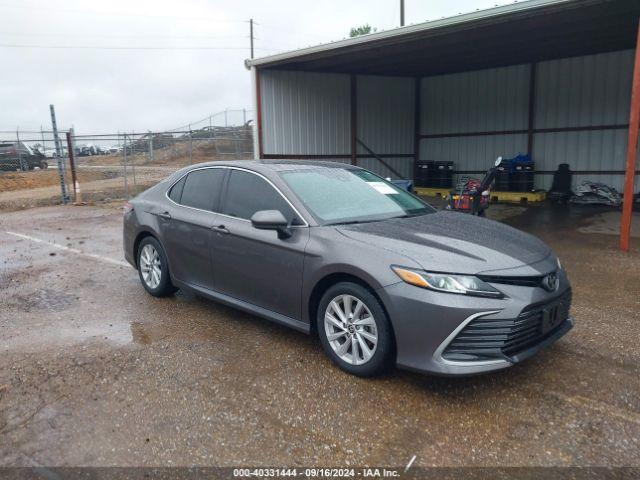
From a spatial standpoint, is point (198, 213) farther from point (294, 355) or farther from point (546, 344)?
point (546, 344)

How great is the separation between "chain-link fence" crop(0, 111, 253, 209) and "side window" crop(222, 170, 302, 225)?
11738 millimetres

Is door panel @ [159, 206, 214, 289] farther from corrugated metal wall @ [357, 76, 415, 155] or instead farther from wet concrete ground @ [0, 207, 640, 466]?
corrugated metal wall @ [357, 76, 415, 155]

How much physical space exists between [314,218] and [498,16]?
21.9 ft

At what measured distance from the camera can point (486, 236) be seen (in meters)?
3.83

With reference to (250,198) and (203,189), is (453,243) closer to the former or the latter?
(250,198)

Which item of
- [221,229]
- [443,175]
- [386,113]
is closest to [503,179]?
[443,175]

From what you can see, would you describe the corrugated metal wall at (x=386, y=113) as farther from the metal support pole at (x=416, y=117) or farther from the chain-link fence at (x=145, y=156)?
the chain-link fence at (x=145, y=156)

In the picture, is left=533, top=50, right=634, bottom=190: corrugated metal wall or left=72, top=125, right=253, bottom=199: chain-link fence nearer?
left=533, top=50, right=634, bottom=190: corrugated metal wall

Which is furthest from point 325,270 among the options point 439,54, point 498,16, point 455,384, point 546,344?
point 439,54

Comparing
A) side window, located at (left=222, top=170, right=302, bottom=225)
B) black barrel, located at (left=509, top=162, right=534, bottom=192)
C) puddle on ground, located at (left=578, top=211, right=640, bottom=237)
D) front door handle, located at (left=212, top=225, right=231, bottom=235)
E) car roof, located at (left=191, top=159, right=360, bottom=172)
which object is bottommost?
puddle on ground, located at (left=578, top=211, right=640, bottom=237)

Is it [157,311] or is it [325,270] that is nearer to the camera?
[325,270]

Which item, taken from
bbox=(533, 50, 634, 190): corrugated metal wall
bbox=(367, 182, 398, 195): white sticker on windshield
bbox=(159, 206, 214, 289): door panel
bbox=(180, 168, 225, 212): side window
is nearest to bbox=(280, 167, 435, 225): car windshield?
bbox=(367, 182, 398, 195): white sticker on windshield

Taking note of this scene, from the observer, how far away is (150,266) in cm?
554

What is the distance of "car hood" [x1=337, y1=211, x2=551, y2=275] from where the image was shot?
3289 mm
